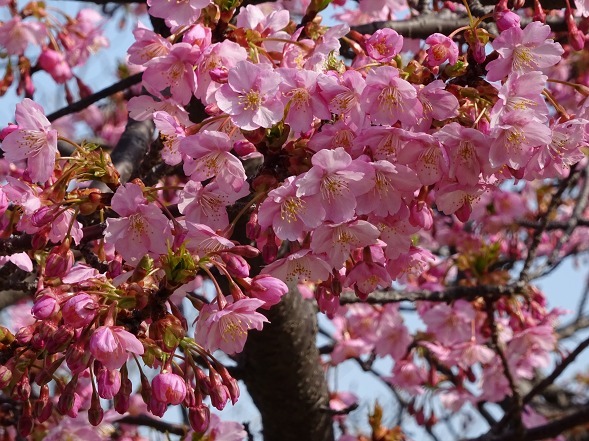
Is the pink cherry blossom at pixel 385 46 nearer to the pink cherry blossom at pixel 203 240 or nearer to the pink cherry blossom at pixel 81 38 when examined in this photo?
the pink cherry blossom at pixel 203 240

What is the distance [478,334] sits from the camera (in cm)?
397

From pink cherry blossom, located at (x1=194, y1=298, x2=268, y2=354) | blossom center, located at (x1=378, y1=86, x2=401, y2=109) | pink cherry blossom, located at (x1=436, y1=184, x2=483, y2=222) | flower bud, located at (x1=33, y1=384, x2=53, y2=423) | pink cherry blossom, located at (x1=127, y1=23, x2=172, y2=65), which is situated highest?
pink cherry blossom, located at (x1=127, y1=23, x2=172, y2=65)

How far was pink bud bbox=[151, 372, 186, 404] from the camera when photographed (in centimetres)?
191

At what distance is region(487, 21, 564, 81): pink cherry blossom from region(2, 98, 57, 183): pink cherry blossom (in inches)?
42.5

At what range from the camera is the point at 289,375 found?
3.26m

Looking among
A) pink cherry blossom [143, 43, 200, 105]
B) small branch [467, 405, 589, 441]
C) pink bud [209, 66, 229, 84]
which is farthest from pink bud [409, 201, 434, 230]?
small branch [467, 405, 589, 441]

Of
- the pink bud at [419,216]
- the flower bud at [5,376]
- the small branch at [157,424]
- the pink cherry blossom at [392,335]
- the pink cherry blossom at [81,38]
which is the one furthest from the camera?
the pink cherry blossom at [392,335]

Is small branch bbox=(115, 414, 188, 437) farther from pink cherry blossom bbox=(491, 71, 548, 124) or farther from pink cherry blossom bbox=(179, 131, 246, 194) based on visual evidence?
pink cherry blossom bbox=(491, 71, 548, 124)

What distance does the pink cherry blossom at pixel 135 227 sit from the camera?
1.94 meters

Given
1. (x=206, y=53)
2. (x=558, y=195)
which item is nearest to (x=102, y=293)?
(x=206, y=53)

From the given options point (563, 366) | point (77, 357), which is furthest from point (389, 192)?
point (563, 366)

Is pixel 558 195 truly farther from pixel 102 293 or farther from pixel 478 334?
pixel 102 293

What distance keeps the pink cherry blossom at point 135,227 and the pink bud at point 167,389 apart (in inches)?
11.6

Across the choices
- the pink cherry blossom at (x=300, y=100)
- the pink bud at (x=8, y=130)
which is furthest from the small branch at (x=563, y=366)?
the pink bud at (x=8, y=130)
